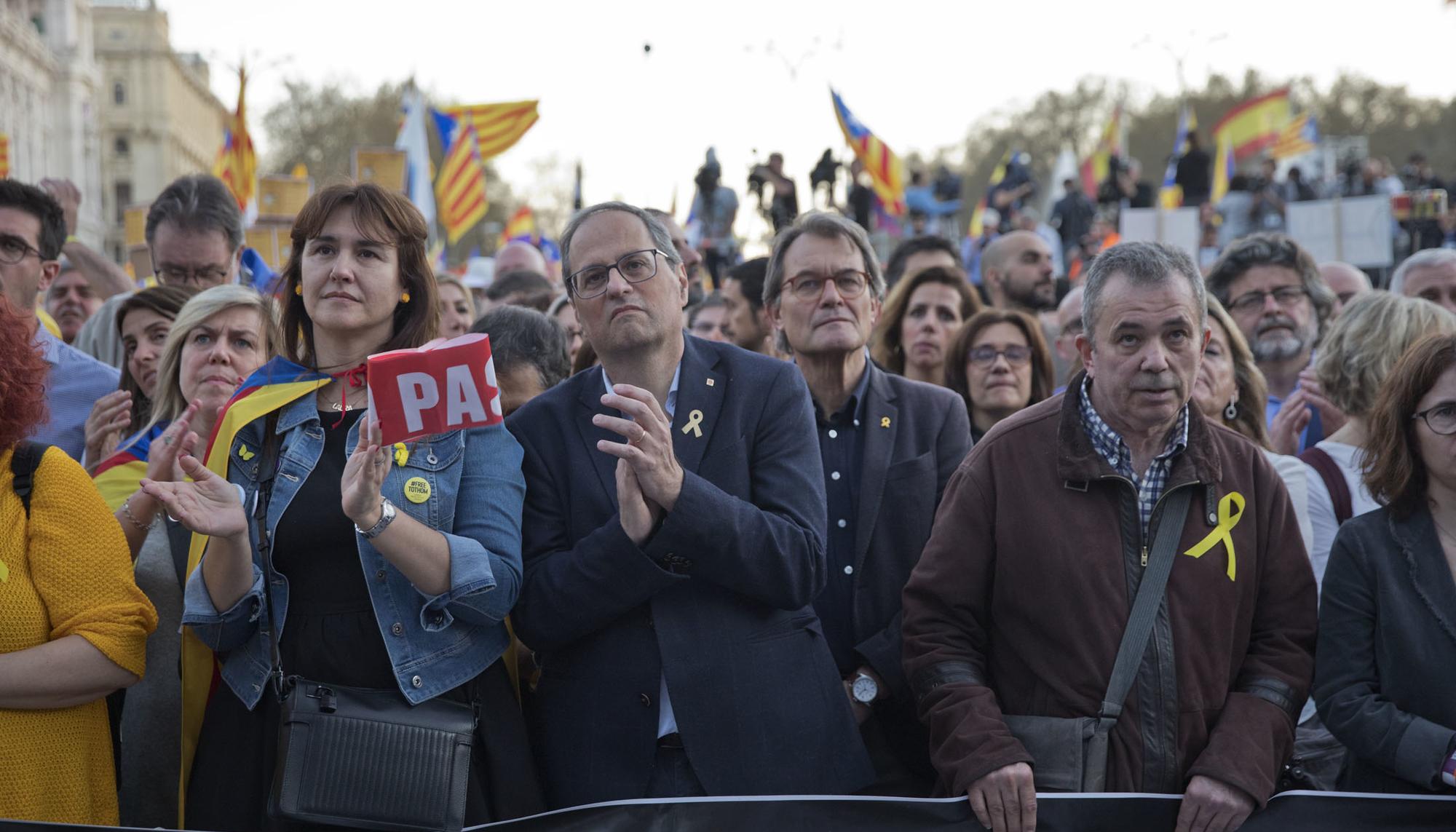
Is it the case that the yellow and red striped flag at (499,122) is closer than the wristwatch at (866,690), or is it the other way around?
the wristwatch at (866,690)

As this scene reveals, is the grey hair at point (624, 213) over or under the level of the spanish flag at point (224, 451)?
over

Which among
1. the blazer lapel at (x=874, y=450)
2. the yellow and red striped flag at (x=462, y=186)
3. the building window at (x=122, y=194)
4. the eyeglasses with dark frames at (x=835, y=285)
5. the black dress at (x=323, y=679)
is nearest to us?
the black dress at (x=323, y=679)

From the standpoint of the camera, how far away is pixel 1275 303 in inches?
233

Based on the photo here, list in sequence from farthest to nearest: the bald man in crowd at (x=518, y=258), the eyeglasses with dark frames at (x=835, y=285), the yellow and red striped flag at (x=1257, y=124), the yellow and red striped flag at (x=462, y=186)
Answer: the yellow and red striped flag at (x=1257, y=124) → the yellow and red striped flag at (x=462, y=186) → the bald man in crowd at (x=518, y=258) → the eyeglasses with dark frames at (x=835, y=285)

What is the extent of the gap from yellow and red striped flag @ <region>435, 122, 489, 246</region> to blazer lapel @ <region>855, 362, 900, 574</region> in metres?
10.0

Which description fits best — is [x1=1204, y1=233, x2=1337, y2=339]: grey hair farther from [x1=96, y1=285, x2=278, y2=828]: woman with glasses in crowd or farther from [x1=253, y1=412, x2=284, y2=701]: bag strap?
[x1=253, y1=412, x2=284, y2=701]: bag strap

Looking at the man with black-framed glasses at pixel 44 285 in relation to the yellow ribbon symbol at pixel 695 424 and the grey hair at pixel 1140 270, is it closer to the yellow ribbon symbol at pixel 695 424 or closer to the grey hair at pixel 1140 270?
the yellow ribbon symbol at pixel 695 424

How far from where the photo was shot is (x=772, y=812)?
10.7 feet

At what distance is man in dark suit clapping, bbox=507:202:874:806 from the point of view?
328 cm

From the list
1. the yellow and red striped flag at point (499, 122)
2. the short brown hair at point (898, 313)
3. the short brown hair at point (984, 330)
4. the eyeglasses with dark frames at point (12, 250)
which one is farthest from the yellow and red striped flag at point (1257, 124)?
the eyeglasses with dark frames at point (12, 250)

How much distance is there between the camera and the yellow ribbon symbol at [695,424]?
140 inches

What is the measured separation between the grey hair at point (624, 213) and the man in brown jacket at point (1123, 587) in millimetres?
901

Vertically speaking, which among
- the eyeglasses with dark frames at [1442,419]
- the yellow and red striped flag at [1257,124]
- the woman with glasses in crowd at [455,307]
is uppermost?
the yellow and red striped flag at [1257,124]

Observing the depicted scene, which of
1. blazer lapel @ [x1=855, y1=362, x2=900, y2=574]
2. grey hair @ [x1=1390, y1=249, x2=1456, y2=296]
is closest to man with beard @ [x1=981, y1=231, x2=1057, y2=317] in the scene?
grey hair @ [x1=1390, y1=249, x2=1456, y2=296]
